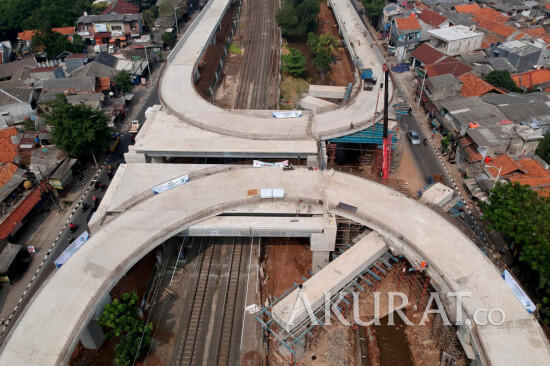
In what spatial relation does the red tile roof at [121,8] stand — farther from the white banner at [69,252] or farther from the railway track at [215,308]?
the railway track at [215,308]

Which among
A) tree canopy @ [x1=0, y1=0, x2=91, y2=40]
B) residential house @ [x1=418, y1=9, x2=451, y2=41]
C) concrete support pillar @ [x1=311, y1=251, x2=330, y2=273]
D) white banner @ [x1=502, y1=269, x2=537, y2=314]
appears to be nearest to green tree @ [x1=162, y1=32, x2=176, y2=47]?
tree canopy @ [x1=0, y1=0, x2=91, y2=40]

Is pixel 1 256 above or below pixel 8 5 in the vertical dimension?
below

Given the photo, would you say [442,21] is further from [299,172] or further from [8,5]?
[8,5]

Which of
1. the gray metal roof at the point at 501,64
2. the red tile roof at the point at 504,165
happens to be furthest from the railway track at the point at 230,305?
the gray metal roof at the point at 501,64

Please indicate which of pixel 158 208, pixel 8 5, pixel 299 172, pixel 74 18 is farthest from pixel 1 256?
pixel 8 5

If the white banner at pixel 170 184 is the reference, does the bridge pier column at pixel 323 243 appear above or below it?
below

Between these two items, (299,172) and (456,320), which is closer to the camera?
(456,320)
